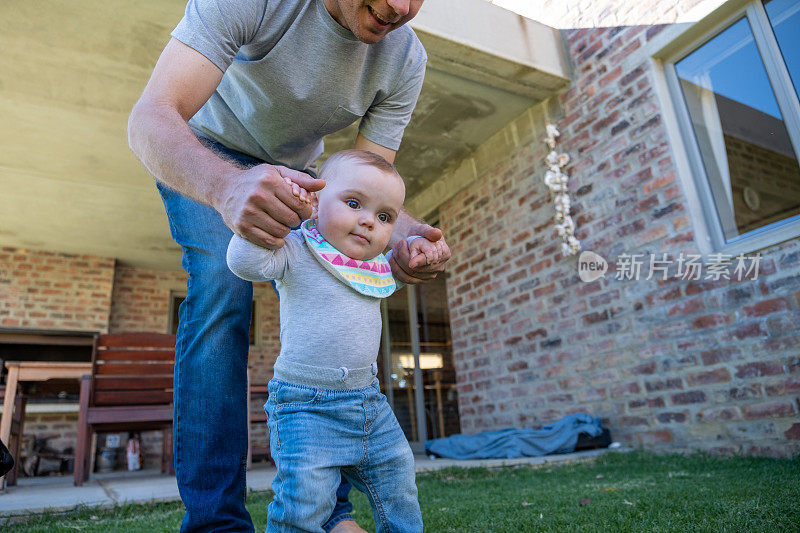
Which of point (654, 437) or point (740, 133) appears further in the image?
point (654, 437)

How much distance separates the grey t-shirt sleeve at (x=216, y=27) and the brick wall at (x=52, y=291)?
6685mm

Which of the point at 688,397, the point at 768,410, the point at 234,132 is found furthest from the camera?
the point at 688,397

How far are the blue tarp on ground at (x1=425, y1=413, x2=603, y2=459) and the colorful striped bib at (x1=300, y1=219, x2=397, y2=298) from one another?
2804 mm

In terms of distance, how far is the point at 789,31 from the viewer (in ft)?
9.62

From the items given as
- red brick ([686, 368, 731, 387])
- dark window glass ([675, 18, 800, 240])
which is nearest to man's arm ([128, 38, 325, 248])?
red brick ([686, 368, 731, 387])

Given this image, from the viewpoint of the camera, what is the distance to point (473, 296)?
16.6ft

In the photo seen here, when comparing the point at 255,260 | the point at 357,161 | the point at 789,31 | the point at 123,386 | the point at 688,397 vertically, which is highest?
the point at 789,31

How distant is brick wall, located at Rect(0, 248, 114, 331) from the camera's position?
6.56 m

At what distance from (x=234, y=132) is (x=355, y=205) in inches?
20.4

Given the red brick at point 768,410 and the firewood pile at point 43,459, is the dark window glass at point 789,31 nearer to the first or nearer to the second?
the red brick at point 768,410

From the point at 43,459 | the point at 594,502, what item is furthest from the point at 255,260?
the point at 43,459

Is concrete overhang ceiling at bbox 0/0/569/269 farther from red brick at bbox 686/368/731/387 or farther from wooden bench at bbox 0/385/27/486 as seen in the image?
red brick at bbox 686/368/731/387

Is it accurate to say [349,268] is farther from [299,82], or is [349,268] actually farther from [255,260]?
[299,82]

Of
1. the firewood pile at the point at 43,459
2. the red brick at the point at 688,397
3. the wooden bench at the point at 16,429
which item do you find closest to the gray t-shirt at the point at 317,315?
the red brick at the point at 688,397
